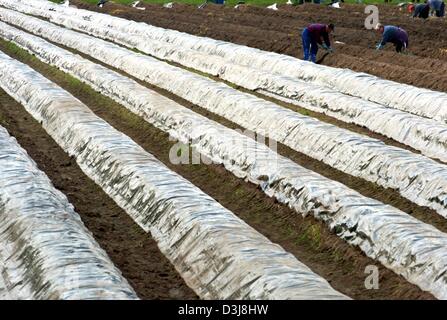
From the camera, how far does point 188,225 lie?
891 centimetres

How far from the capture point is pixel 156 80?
20.4 m

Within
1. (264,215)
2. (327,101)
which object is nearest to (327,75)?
(327,101)

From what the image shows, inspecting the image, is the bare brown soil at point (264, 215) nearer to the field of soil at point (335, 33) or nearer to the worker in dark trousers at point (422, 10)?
the field of soil at point (335, 33)

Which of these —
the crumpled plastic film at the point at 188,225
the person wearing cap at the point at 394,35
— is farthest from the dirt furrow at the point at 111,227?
the person wearing cap at the point at 394,35

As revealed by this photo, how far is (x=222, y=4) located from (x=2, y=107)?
1076 inches

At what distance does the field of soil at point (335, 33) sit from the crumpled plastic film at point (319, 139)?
5272mm

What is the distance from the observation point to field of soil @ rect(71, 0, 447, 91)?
20531 millimetres

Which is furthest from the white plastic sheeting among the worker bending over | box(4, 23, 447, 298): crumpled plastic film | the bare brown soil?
the worker bending over

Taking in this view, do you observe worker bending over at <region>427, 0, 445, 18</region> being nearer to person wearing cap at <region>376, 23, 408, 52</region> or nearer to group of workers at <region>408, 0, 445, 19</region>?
group of workers at <region>408, 0, 445, 19</region>

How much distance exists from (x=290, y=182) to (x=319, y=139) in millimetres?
2701

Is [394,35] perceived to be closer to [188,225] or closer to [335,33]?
[335,33]

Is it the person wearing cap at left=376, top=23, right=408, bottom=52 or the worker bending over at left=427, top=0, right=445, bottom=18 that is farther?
the worker bending over at left=427, top=0, right=445, bottom=18

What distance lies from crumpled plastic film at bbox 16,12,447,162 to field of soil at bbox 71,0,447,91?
10.6ft
